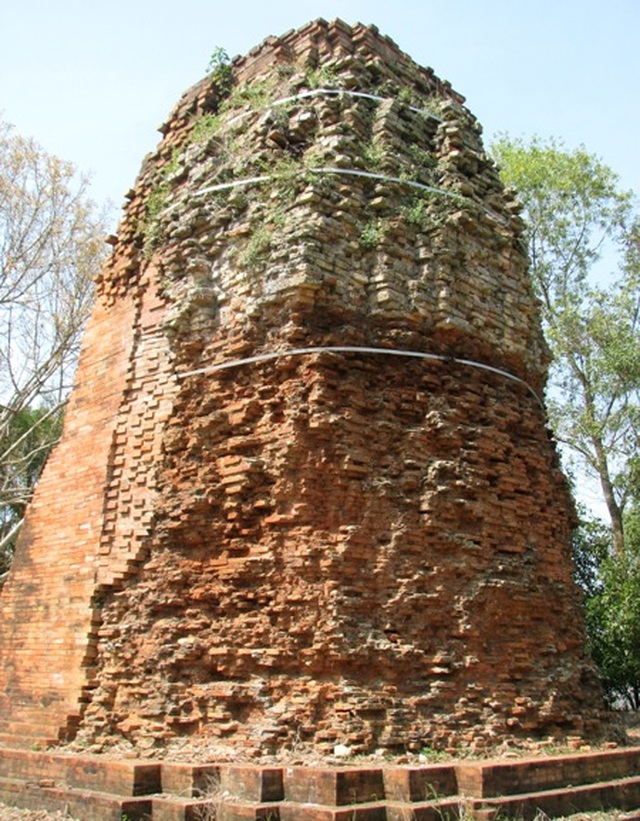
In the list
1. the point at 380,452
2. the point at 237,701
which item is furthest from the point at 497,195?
the point at 237,701

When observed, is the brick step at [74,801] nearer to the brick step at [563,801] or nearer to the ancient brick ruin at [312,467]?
the ancient brick ruin at [312,467]

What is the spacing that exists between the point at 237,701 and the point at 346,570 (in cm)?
124

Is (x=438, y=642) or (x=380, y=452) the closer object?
(x=438, y=642)

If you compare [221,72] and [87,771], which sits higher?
[221,72]

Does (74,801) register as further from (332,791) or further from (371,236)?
(371,236)

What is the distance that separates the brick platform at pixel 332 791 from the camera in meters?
4.92

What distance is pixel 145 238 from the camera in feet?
28.8

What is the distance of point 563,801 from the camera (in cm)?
543

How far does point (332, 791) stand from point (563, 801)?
5.35 feet

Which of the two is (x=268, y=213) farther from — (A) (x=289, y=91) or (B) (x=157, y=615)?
(B) (x=157, y=615)

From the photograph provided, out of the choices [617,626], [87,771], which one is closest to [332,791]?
[87,771]

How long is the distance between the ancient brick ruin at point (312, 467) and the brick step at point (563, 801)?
2.32 feet

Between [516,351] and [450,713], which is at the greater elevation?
[516,351]

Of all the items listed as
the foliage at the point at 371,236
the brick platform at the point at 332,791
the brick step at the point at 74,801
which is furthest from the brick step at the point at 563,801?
the foliage at the point at 371,236
